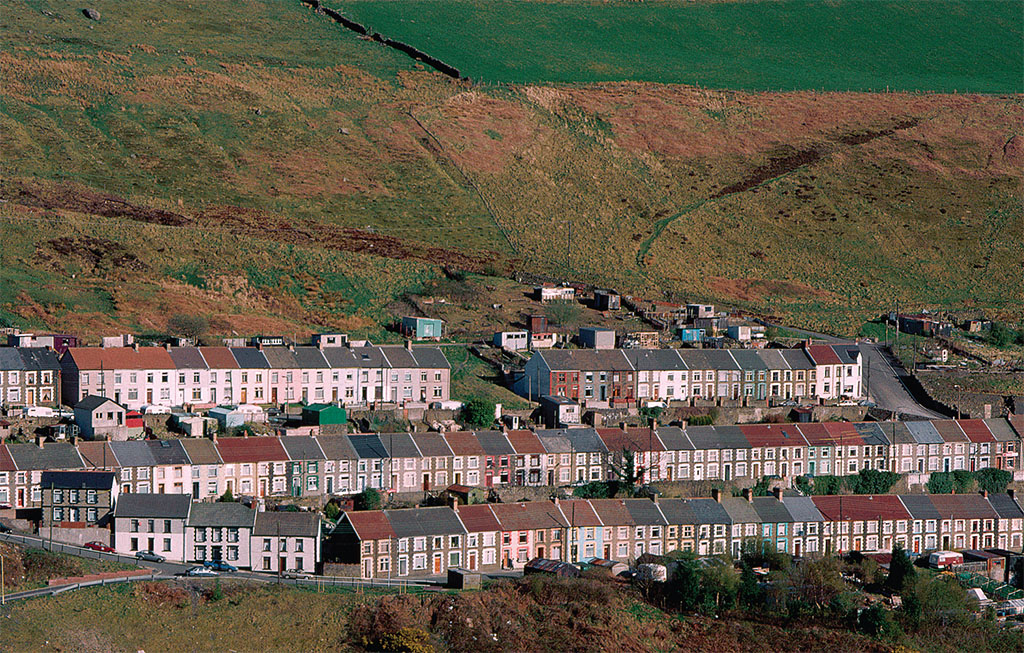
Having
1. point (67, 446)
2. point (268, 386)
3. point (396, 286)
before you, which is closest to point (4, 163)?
point (396, 286)

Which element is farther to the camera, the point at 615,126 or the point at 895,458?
the point at 615,126

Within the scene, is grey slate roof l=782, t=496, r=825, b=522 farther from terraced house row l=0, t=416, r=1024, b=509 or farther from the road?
the road

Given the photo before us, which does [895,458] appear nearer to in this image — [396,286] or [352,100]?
[396,286]

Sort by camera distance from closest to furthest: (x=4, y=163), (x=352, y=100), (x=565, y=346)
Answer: (x=565, y=346), (x=4, y=163), (x=352, y=100)

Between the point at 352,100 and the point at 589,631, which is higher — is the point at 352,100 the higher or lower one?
the higher one

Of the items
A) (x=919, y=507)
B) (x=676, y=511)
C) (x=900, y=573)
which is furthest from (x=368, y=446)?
(x=919, y=507)

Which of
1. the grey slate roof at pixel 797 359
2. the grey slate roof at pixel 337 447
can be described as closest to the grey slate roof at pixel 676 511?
the grey slate roof at pixel 337 447

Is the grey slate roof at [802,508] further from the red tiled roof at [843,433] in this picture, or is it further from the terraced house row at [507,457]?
the red tiled roof at [843,433]
